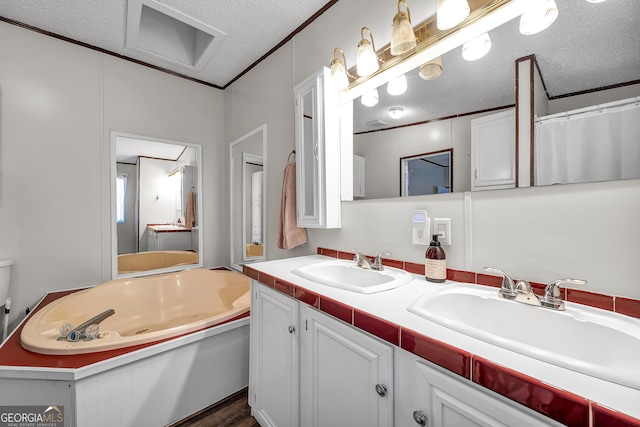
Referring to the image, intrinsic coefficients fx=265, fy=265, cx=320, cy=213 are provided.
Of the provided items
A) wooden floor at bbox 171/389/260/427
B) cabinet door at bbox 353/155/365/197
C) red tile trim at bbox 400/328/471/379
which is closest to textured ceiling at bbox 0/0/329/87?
cabinet door at bbox 353/155/365/197

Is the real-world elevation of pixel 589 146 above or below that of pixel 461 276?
above

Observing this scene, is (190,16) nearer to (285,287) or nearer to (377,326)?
(285,287)

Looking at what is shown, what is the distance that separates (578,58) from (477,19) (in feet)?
1.19

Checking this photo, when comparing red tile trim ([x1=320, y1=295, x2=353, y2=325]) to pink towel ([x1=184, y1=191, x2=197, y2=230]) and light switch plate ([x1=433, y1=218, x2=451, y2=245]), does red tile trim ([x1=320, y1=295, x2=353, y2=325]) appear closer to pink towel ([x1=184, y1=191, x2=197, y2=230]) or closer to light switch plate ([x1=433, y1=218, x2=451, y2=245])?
light switch plate ([x1=433, y1=218, x2=451, y2=245])

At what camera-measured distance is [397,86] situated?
52.1 inches

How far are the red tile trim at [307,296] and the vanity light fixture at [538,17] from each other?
1164 millimetres

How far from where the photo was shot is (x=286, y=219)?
5.83 ft

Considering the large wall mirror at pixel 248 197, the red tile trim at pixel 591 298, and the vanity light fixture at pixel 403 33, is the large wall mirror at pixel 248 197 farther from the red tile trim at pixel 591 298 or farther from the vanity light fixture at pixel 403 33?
the red tile trim at pixel 591 298

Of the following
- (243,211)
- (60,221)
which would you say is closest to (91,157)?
(60,221)

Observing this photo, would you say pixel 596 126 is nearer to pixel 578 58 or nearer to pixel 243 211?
pixel 578 58

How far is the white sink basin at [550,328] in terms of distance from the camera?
20.2 inches

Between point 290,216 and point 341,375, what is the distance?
1092mm

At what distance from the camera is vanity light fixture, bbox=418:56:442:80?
116 cm

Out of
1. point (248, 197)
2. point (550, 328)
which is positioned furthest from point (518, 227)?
point (248, 197)
